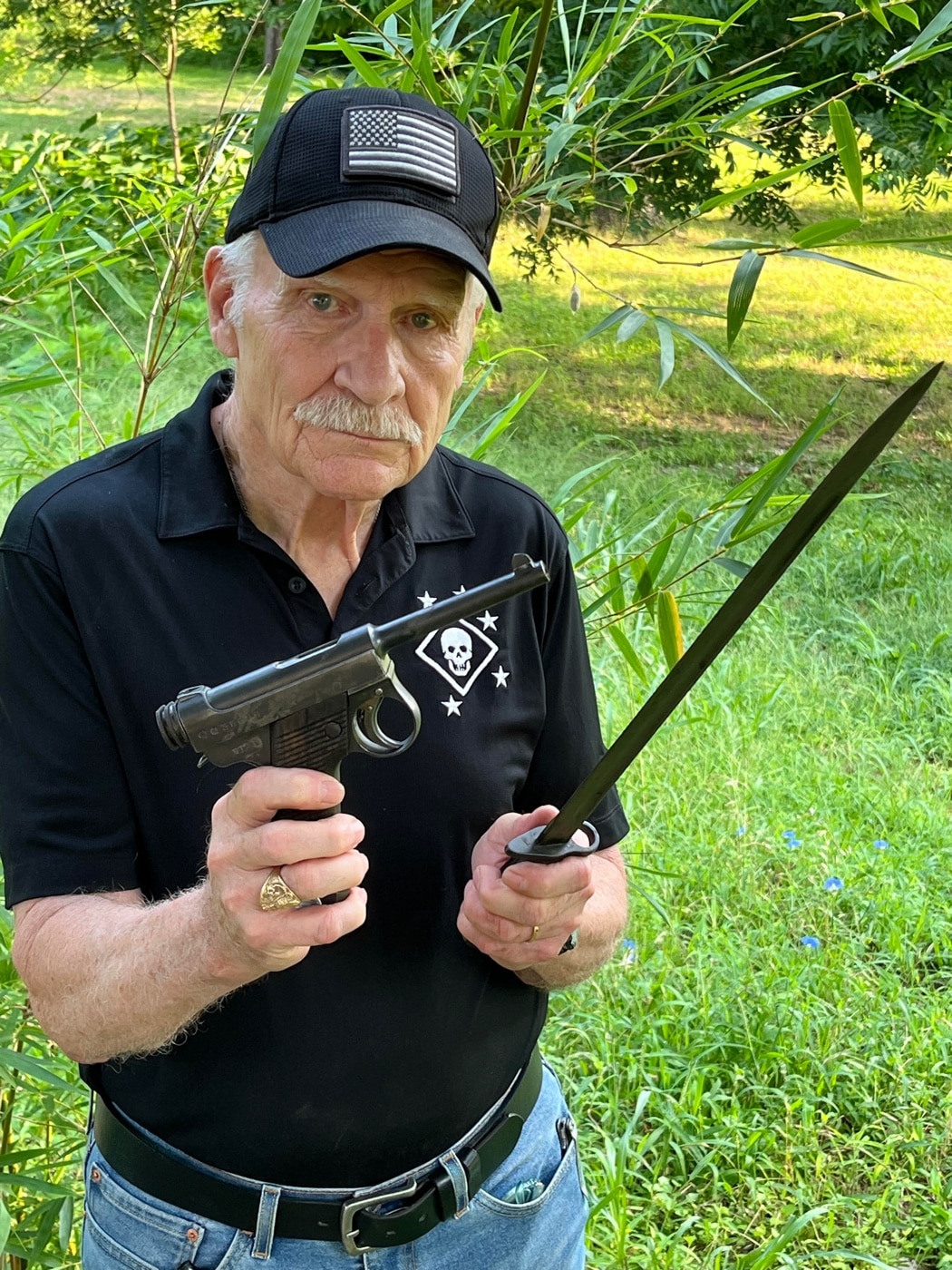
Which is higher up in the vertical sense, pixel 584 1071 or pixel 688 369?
pixel 584 1071

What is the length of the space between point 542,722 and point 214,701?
0.54 metres

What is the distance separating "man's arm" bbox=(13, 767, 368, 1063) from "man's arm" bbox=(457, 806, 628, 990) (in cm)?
21

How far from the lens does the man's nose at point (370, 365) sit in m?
1.31

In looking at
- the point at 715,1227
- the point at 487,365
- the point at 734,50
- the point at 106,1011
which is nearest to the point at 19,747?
the point at 106,1011

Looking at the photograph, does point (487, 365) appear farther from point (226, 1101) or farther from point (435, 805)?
point (226, 1101)

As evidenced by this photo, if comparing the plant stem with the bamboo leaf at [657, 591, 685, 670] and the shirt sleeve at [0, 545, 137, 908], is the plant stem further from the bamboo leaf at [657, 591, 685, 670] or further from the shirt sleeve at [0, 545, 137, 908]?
the shirt sleeve at [0, 545, 137, 908]

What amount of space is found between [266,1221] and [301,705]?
636 millimetres

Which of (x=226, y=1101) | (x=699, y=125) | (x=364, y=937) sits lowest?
(x=226, y=1101)

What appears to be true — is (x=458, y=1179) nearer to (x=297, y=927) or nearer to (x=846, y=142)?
(x=297, y=927)

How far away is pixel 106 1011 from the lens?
4.06 ft

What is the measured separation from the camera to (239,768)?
141cm

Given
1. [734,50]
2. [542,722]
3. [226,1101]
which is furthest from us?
[734,50]

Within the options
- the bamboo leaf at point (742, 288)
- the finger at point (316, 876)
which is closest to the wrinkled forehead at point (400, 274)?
the bamboo leaf at point (742, 288)

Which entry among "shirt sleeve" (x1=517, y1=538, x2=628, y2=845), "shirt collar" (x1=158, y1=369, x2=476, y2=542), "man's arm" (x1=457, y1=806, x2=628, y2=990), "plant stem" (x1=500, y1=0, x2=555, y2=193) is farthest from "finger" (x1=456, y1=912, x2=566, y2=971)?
"plant stem" (x1=500, y1=0, x2=555, y2=193)
